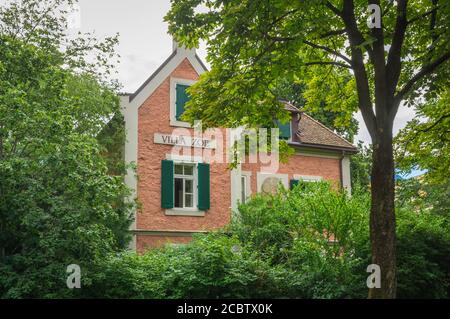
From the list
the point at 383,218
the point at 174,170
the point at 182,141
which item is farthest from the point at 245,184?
the point at 383,218

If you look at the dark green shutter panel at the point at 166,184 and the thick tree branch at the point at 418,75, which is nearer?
the thick tree branch at the point at 418,75

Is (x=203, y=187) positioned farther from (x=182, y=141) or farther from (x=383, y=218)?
(x=383, y=218)

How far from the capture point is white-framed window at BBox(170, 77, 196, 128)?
2022cm

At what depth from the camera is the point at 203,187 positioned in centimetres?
2030

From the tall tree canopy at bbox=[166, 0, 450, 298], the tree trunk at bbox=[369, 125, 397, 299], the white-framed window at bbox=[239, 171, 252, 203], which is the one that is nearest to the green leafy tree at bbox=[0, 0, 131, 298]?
the tall tree canopy at bbox=[166, 0, 450, 298]

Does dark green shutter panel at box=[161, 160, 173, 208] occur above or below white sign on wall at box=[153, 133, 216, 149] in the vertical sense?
below

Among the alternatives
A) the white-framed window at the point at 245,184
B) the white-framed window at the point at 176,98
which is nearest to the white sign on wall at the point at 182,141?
the white-framed window at the point at 176,98

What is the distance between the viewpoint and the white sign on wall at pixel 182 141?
1988cm

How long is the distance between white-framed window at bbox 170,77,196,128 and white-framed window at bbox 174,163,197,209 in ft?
4.74

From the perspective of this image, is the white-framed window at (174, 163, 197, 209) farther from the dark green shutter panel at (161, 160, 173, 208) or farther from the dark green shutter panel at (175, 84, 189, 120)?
the dark green shutter panel at (175, 84, 189, 120)

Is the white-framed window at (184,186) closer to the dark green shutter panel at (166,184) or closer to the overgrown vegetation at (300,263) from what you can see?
the dark green shutter panel at (166,184)

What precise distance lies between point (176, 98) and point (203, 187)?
3.23 meters
